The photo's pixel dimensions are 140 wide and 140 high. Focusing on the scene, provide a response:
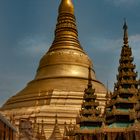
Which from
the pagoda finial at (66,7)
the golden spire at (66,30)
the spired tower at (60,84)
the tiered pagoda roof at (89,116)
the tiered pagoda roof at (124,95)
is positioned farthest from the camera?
the pagoda finial at (66,7)

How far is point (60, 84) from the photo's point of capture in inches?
1914

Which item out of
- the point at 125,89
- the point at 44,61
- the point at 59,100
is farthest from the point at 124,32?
the point at 44,61

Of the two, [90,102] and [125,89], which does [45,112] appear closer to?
[90,102]

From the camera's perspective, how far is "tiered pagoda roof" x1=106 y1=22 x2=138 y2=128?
2819cm

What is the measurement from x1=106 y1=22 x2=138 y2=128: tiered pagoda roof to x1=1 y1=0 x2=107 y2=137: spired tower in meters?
13.6

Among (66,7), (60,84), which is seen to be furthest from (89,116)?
(66,7)

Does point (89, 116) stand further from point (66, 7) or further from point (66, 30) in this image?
point (66, 7)

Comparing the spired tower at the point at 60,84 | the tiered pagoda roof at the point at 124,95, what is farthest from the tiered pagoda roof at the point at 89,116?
the spired tower at the point at 60,84

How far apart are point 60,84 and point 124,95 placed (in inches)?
784

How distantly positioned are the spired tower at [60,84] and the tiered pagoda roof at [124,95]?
44.7ft

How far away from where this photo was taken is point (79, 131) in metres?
30.3

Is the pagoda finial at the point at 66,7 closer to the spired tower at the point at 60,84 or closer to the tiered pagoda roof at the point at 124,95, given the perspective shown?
the spired tower at the point at 60,84

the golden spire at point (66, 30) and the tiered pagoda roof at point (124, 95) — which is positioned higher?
the golden spire at point (66, 30)

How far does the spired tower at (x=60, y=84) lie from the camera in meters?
43.8
